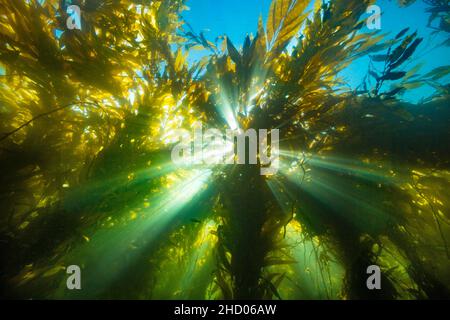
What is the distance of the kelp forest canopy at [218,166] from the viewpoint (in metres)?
1.86

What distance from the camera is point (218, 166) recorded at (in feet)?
6.91

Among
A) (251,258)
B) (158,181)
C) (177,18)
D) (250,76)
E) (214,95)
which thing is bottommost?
(251,258)

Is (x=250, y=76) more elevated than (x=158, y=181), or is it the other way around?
(x=250, y=76)

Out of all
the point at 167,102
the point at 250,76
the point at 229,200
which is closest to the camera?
the point at 229,200

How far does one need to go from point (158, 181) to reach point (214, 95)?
1.00 m

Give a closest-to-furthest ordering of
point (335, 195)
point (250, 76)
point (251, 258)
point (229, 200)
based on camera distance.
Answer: point (251, 258)
point (229, 200)
point (250, 76)
point (335, 195)

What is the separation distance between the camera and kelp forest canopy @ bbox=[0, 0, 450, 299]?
1859mm

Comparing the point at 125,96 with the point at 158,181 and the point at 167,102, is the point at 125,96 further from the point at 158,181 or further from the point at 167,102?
the point at 158,181
